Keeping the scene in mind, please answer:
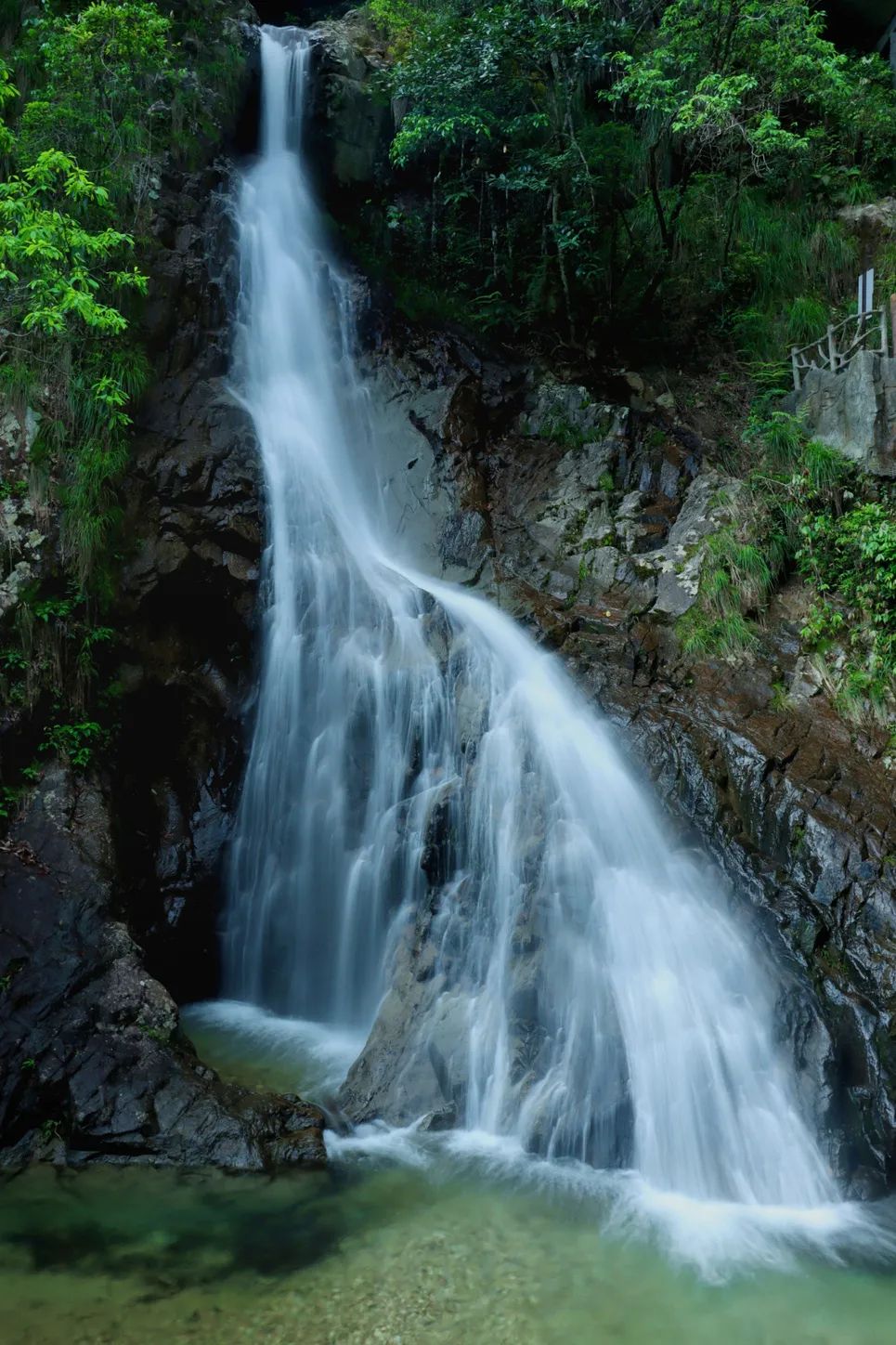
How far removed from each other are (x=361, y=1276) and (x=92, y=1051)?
2.82 metres

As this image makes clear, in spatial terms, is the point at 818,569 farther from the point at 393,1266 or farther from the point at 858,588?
the point at 393,1266

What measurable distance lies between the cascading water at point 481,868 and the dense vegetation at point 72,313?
1777mm

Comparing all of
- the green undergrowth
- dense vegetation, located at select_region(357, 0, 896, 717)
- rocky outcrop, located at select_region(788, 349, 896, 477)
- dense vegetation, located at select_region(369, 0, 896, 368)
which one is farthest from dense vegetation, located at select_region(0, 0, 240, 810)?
rocky outcrop, located at select_region(788, 349, 896, 477)

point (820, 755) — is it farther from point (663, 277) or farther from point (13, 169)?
point (13, 169)

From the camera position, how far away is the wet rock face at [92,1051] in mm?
6285

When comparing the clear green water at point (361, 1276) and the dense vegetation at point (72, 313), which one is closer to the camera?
the clear green water at point (361, 1276)

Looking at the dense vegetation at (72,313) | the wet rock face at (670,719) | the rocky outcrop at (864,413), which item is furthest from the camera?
the rocky outcrop at (864,413)

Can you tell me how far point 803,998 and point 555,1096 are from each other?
2024 mm

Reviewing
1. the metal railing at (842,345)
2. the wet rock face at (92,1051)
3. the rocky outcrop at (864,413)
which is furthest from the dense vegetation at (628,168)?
the wet rock face at (92,1051)

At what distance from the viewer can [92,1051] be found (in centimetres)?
A: 675

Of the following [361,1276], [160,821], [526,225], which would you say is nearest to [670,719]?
[160,821]

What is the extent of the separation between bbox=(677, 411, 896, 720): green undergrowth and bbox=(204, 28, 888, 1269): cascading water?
1.97 metres

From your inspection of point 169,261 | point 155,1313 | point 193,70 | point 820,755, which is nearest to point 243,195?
point 193,70

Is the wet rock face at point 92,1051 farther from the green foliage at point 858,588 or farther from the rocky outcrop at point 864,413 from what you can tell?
the rocky outcrop at point 864,413
